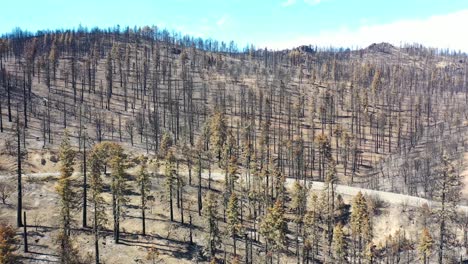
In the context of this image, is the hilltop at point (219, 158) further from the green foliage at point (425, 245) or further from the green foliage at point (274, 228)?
the green foliage at point (425, 245)

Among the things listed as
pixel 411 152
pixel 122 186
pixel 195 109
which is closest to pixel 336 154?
pixel 411 152

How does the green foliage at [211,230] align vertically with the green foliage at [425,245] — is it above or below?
above

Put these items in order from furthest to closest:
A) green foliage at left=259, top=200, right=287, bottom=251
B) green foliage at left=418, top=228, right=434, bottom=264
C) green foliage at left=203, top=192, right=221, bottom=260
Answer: green foliage at left=418, top=228, right=434, bottom=264
green foliage at left=259, top=200, right=287, bottom=251
green foliage at left=203, top=192, right=221, bottom=260

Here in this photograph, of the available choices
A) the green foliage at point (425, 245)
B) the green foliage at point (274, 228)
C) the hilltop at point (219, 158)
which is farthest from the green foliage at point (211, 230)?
the green foliage at point (425, 245)

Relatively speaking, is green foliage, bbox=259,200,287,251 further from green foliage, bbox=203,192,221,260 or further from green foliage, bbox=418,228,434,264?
green foliage, bbox=418,228,434,264

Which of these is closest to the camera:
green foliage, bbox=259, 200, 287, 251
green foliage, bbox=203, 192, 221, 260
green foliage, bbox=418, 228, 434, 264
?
green foliage, bbox=203, 192, 221, 260

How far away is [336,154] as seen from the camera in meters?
140

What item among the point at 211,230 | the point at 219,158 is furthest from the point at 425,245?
the point at 219,158

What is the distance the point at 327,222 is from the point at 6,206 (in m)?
68.1

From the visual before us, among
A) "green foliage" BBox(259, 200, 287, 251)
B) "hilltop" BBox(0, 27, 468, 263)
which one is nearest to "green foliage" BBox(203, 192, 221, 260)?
"hilltop" BBox(0, 27, 468, 263)

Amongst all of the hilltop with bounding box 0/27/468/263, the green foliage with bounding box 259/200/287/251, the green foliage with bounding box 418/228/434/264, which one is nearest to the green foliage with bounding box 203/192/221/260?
the hilltop with bounding box 0/27/468/263

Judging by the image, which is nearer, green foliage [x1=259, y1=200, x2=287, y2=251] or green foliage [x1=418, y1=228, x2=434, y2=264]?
green foliage [x1=259, y1=200, x2=287, y2=251]

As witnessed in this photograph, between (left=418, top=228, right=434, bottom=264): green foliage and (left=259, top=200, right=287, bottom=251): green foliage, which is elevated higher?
(left=259, top=200, right=287, bottom=251): green foliage

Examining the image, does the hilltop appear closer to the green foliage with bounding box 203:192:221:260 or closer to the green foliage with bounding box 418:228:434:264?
the green foliage with bounding box 203:192:221:260
